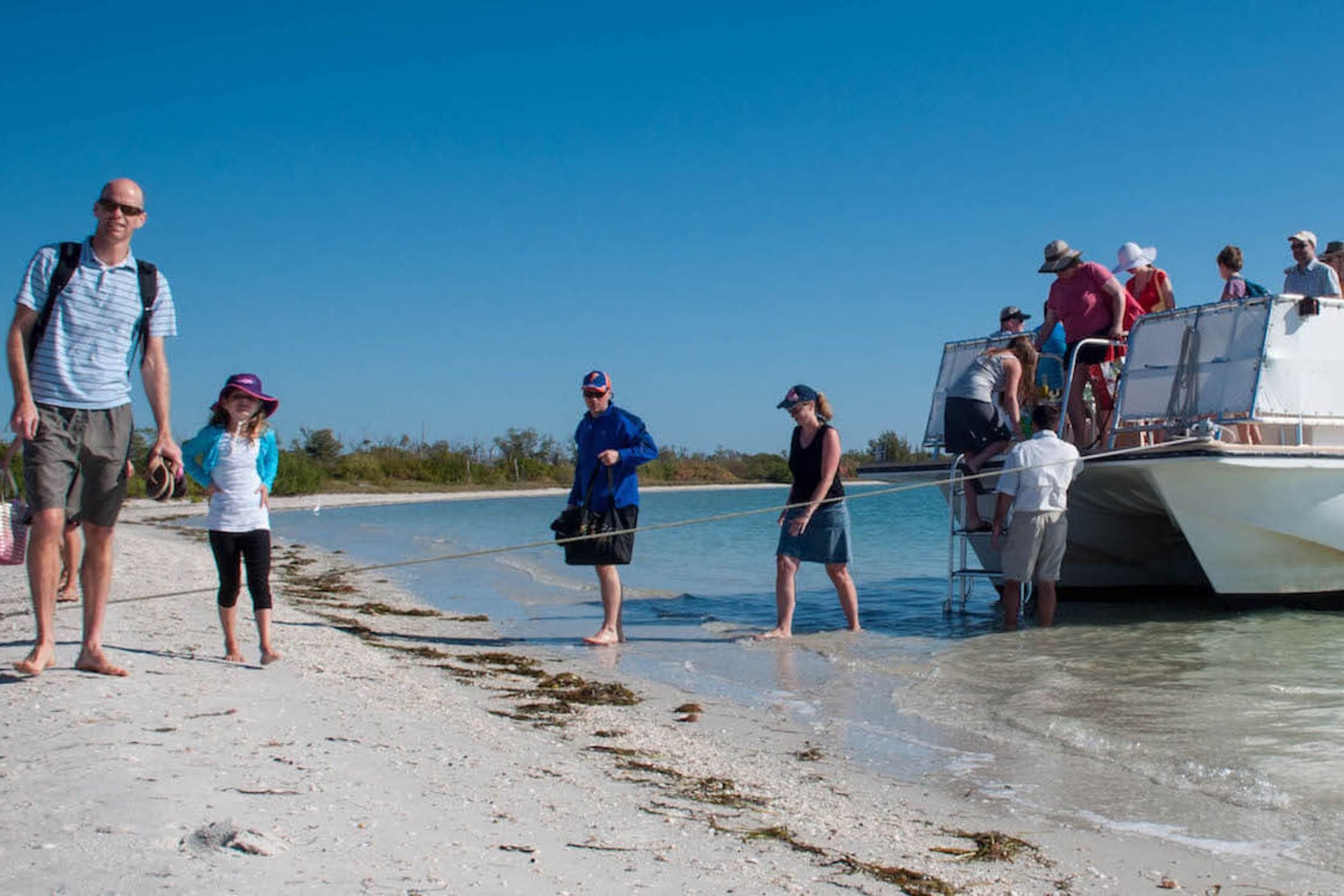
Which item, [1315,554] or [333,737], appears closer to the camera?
[333,737]

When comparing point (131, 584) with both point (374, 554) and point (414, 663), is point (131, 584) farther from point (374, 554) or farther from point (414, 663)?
point (374, 554)

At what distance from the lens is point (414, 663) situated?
716 centimetres

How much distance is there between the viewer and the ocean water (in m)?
4.56

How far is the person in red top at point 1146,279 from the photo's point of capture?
416 inches

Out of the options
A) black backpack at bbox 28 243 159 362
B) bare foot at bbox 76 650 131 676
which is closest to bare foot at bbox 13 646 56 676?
bare foot at bbox 76 650 131 676

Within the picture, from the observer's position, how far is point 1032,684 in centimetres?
712

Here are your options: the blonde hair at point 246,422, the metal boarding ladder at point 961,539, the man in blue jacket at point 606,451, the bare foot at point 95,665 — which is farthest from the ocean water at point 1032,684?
the bare foot at point 95,665

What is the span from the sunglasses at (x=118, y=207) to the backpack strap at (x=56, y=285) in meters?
0.22

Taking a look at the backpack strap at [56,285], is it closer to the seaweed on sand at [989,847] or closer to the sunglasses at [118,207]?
the sunglasses at [118,207]

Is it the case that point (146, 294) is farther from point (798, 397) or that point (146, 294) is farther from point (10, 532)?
point (798, 397)

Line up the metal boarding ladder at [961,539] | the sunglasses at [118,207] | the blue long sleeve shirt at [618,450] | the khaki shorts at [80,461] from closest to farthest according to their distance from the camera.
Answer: the khaki shorts at [80,461] < the sunglasses at [118,207] < the blue long sleeve shirt at [618,450] < the metal boarding ladder at [961,539]

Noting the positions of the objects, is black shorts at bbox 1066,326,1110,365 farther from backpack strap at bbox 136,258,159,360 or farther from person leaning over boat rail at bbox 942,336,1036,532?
backpack strap at bbox 136,258,159,360

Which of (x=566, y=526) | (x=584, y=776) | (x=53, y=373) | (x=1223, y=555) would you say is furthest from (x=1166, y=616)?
(x=53, y=373)

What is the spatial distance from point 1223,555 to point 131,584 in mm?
9512
